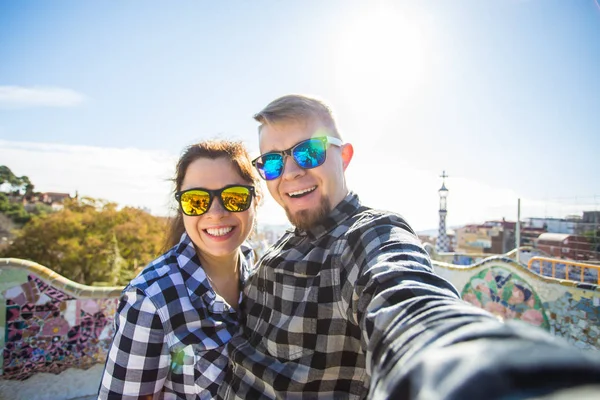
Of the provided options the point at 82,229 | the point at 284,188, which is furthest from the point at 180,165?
the point at 82,229

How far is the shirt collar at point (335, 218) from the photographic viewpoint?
5.39ft

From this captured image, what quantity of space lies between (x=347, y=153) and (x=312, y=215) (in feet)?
1.87

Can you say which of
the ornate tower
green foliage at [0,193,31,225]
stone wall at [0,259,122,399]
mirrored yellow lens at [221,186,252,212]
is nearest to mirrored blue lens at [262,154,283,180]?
mirrored yellow lens at [221,186,252,212]

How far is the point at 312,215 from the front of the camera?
5.69 ft

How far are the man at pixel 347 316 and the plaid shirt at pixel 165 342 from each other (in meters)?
0.12

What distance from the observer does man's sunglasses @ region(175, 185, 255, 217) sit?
2.03 metres

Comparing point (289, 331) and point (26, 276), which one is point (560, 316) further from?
point (26, 276)

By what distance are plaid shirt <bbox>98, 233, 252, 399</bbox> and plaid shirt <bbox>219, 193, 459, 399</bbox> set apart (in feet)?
0.35

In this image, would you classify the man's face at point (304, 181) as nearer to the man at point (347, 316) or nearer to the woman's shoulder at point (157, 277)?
the man at point (347, 316)

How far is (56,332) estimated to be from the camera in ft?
13.1

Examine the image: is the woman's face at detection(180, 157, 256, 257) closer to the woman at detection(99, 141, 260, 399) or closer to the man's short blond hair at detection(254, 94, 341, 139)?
the woman at detection(99, 141, 260, 399)

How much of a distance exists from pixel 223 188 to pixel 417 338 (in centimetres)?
161

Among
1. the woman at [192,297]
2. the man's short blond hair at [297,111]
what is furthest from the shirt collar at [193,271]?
the man's short blond hair at [297,111]

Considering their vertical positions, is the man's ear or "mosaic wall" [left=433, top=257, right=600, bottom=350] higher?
the man's ear
